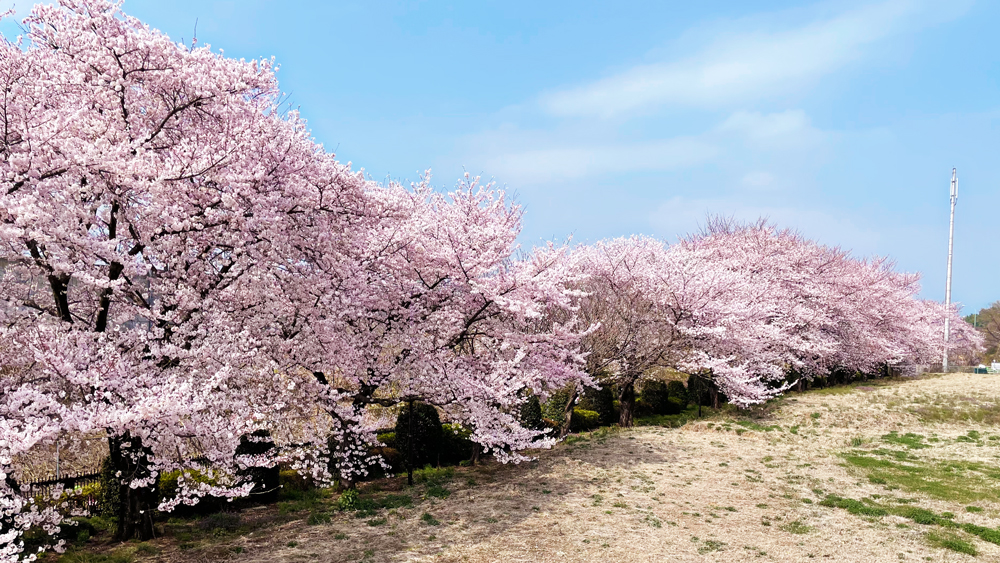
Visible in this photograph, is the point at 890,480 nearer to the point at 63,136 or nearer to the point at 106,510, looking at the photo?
the point at 106,510

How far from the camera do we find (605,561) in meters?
8.60

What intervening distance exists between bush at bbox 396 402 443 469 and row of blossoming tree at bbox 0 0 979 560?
1328 mm

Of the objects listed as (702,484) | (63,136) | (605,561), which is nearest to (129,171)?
(63,136)

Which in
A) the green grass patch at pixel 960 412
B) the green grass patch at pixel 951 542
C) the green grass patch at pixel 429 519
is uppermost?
the green grass patch at pixel 960 412

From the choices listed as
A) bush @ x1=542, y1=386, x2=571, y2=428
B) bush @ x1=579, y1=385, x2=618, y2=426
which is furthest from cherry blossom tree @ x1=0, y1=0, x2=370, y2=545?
bush @ x1=579, y1=385, x2=618, y2=426

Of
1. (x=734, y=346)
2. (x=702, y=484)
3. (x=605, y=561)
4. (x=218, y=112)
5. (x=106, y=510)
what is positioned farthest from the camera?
(x=734, y=346)

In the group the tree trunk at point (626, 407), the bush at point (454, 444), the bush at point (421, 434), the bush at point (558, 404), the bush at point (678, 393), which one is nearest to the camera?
the bush at point (421, 434)

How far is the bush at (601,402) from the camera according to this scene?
22.4 m

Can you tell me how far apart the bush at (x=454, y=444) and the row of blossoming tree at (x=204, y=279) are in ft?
8.78

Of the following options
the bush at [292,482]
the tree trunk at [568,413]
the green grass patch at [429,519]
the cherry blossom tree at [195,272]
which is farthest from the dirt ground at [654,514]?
the bush at [292,482]

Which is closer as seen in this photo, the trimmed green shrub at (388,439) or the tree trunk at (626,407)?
the trimmed green shrub at (388,439)

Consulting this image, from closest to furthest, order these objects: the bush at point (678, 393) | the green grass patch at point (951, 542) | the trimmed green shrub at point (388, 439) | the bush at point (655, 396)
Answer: the green grass patch at point (951, 542), the trimmed green shrub at point (388, 439), the bush at point (655, 396), the bush at point (678, 393)

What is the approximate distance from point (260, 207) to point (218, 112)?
1.83 metres

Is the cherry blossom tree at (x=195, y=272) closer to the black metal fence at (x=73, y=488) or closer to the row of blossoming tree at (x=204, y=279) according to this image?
the row of blossoming tree at (x=204, y=279)
